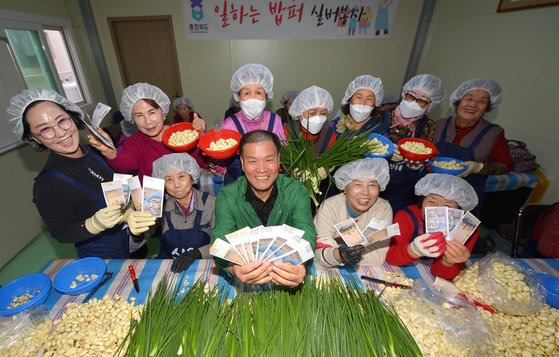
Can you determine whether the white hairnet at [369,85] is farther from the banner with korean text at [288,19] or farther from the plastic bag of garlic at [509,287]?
the banner with korean text at [288,19]

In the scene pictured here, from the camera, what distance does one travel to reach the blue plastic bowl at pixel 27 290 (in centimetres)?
141

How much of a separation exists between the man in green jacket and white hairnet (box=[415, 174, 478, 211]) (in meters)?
1.11

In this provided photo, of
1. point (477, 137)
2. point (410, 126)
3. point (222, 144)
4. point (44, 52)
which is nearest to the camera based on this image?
point (222, 144)

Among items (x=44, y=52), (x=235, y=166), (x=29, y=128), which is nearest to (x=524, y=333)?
(x=235, y=166)

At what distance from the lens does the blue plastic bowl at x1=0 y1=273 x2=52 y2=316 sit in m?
1.41

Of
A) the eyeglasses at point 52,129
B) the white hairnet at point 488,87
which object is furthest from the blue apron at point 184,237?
the white hairnet at point 488,87

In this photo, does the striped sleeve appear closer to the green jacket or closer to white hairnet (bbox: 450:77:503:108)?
white hairnet (bbox: 450:77:503:108)

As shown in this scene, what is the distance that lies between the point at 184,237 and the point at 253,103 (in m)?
1.54

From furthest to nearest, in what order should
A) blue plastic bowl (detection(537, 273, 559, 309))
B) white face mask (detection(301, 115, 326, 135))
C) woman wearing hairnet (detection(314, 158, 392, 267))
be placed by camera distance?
1. white face mask (detection(301, 115, 326, 135))
2. woman wearing hairnet (detection(314, 158, 392, 267))
3. blue plastic bowl (detection(537, 273, 559, 309))

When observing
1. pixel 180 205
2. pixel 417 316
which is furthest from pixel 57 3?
pixel 417 316

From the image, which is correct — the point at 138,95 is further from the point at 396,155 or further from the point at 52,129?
the point at 396,155

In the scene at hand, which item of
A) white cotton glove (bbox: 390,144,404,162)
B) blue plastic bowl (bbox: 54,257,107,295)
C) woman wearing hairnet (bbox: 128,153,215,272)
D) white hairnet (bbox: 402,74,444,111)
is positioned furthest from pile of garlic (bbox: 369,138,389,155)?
blue plastic bowl (bbox: 54,257,107,295)

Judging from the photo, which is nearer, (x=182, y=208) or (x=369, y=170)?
(x=369, y=170)

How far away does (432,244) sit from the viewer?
163cm
